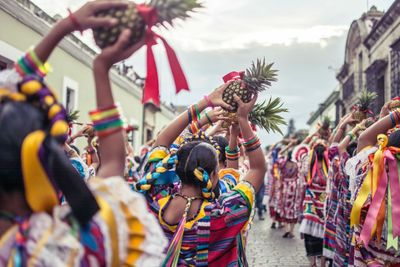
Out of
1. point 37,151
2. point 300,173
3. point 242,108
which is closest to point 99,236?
point 37,151

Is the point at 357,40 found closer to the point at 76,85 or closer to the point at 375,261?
the point at 76,85

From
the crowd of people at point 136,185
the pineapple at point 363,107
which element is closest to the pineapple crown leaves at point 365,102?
the pineapple at point 363,107

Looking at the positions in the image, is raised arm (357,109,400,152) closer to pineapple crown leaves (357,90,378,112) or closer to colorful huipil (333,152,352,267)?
pineapple crown leaves (357,90,378,112)

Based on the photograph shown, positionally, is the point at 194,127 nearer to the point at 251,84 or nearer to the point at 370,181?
the point at 251,84

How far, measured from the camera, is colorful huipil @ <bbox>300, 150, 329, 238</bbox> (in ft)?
28.6

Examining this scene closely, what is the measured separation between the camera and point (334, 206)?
23.4 ft

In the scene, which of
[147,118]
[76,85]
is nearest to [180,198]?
[76,85]

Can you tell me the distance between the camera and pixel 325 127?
30.2 feet

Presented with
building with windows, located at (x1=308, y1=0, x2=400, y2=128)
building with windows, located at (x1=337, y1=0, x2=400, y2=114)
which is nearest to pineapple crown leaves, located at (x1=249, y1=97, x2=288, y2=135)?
building with windows, located at (x1=308, y1=0, x2=400, y2=128)

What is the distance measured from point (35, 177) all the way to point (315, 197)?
7.69 metres

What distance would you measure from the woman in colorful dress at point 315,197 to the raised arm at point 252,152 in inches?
227

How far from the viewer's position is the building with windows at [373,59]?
1853cm

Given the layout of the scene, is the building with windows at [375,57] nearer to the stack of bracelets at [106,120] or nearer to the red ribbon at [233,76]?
the red ribbon at [233,76]

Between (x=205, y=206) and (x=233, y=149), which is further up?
(x=233, y=149)
